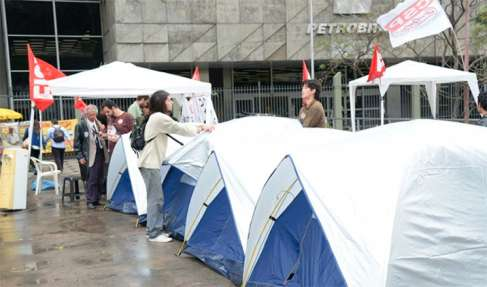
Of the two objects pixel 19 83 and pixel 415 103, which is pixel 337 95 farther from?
pixel 19 83

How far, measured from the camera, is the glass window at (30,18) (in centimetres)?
2205

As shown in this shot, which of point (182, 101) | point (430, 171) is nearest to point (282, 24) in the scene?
point (182, 101)

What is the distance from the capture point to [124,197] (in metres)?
9.11

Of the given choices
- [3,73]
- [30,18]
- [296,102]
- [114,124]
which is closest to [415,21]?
[114,124]

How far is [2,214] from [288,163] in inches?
270

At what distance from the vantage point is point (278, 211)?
4.51 meters

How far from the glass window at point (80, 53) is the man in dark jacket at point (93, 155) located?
14.3m

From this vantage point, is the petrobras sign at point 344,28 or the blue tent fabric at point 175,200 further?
the petrobras sign at point 344,28

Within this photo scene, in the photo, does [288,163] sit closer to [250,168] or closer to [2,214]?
[250,168]

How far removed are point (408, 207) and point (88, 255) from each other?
4243mm

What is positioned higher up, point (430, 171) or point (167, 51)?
point (167, 51)

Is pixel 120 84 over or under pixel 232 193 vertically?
over

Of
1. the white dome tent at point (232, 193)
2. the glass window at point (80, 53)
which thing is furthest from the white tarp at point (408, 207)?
the glass window at point (80, 53)

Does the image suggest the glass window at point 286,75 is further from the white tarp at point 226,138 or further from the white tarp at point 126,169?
the white tarp at point 226,138
